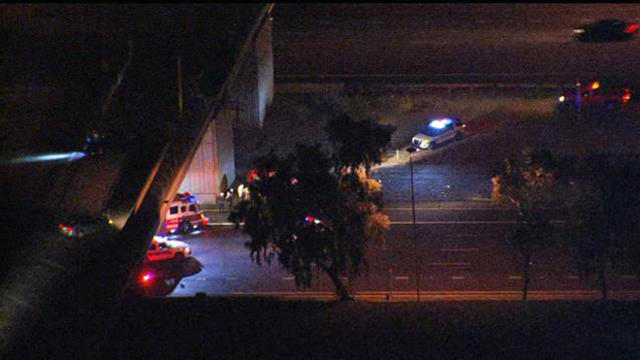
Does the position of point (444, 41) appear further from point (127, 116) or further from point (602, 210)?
point (127, 116)

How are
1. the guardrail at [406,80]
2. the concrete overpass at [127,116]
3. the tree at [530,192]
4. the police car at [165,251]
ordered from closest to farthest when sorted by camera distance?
the concrete overpass at [127,116] < the tree at [530,192] < the police car at [165,251] < the guardrail at [406,80]

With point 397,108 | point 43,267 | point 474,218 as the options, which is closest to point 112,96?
point 43,267

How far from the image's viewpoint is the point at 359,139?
8.69 metres

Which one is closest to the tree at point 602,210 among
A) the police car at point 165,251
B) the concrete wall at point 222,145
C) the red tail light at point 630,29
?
the red tail light at point 630,29

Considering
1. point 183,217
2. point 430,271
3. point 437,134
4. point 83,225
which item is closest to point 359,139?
point 83,225

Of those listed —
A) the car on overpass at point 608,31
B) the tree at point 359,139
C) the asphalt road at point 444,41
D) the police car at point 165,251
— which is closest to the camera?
the tree at point 359,139

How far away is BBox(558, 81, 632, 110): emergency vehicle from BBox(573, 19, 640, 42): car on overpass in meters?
7.63

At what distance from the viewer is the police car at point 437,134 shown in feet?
81.9

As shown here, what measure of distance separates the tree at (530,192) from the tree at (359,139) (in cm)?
378

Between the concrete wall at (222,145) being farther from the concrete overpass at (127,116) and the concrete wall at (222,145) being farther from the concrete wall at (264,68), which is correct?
the concrete overpass at (127,116)

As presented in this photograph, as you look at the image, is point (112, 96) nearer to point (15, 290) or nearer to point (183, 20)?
point (183, 20)

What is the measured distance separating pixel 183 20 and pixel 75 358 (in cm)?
654

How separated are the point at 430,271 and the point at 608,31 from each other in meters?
5.84

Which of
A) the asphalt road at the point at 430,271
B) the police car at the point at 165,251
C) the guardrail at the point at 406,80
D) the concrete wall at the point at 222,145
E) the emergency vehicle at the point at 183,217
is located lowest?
the asphalt road at the point at 430,271
